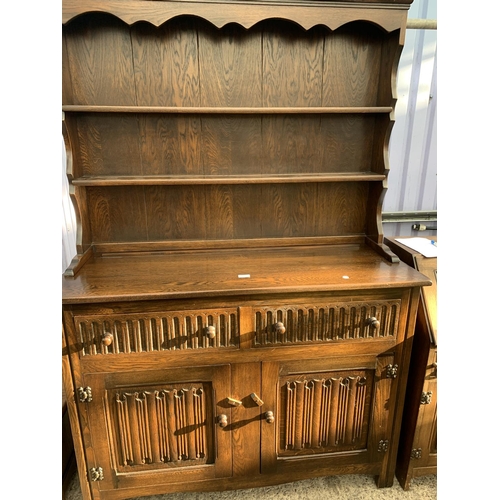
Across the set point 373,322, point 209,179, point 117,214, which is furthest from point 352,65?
point 117,214

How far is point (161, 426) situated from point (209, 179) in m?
1.05

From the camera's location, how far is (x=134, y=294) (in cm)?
135

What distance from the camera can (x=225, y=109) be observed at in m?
1.59

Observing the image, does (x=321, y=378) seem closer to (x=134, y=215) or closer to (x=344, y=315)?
(x=344, y=315)

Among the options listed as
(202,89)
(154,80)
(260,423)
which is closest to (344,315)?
(260,423)

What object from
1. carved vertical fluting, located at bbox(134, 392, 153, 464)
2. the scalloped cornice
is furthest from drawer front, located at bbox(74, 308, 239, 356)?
the scalloped cornice

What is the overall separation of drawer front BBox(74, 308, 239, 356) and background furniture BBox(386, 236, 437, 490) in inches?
31.6

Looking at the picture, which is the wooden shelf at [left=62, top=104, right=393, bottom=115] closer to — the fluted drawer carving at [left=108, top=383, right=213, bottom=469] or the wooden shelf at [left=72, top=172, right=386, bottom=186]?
the wooden shelf at [left=72, top=172, right=386, bottom=186]

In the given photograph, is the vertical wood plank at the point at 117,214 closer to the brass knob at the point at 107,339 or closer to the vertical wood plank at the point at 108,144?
the vertical wood plank at the point at 108,144

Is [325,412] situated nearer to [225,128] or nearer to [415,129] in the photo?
[225,128]

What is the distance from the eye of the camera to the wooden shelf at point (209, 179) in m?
1.60

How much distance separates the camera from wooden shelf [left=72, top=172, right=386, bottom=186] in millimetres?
1604

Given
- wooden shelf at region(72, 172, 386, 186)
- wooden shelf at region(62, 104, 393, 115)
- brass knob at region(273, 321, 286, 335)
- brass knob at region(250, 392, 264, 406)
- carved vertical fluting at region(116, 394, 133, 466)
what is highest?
wooden shelf at region(62, 104, 393, 115)

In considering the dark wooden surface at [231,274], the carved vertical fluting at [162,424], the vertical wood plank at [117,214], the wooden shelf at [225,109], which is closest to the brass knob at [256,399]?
the carved vertical fluting at [162,424]
